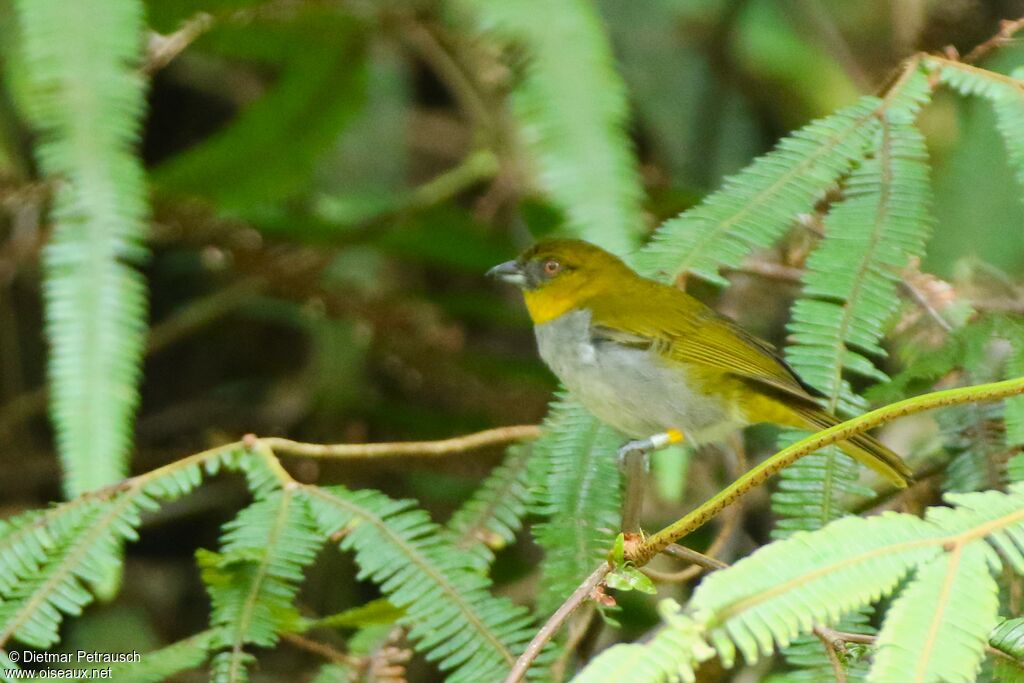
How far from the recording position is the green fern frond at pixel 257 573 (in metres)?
2.04

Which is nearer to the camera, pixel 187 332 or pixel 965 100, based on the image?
pixel 965 100

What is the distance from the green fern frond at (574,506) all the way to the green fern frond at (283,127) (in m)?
2.21

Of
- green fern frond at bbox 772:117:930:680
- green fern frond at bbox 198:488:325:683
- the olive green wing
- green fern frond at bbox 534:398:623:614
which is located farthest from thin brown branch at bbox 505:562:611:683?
the olive green wing

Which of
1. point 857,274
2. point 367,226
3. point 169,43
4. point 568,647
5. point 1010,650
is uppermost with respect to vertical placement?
point 169,43

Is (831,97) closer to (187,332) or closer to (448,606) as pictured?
(187,332)

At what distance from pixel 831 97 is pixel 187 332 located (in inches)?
130

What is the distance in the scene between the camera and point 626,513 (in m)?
1.86

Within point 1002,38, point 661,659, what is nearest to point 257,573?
point 661,659

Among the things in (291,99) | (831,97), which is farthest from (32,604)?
(831,97)

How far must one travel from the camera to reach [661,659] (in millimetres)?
1129

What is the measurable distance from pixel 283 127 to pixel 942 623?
3542 millimetres

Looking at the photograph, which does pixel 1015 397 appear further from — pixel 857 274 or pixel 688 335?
pixel 688 335

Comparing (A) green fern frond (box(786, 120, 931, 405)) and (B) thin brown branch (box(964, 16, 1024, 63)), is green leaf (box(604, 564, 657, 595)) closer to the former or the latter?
(A) green fern frond (box(786, 120, 931, 405))

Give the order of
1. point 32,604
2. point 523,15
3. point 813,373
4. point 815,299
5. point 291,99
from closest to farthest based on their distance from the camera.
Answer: point 523,15
point 32,604
point 813,373
point 815,299
point 291,99
